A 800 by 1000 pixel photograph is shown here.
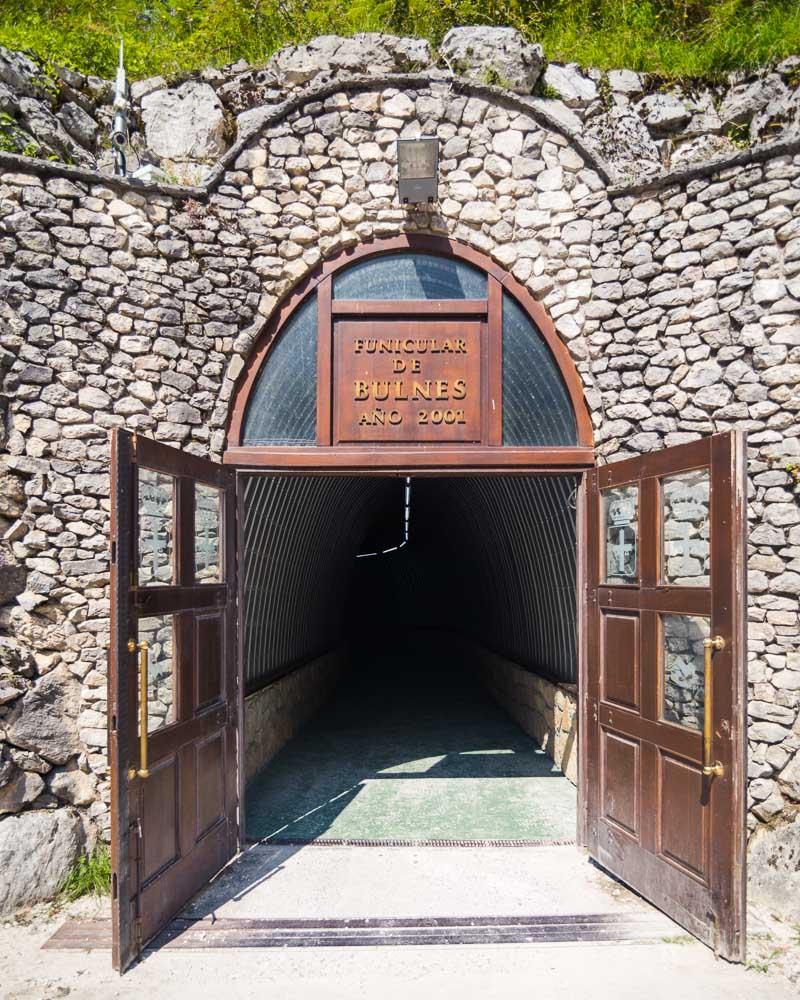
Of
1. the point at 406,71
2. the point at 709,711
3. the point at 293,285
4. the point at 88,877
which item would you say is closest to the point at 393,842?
the point at 88,877

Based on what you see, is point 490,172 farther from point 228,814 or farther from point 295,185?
point 228,814

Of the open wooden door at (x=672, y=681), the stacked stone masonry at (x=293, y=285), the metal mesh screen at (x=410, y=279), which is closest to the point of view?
the open wooden door at (x=672, y=681)

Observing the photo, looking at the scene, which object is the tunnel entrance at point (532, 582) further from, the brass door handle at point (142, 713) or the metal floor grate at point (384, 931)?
the metal floor grate at point (384, 931)

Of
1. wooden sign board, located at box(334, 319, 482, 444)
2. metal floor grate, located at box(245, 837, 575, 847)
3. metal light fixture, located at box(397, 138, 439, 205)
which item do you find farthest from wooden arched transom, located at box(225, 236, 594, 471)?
metal floor grate, located at box(245, 837, 575, 847)

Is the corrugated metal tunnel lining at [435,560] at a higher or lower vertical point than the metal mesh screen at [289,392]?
lower

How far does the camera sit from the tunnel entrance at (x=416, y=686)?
21.2 feet

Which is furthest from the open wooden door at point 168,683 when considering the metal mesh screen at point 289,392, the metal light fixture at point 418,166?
the metal light fixture at point 418,166

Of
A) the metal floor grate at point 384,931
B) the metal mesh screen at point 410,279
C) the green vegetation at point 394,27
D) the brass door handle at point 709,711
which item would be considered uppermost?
the green vegetation at point 394,27

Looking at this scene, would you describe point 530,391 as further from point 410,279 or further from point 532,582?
point 532,582

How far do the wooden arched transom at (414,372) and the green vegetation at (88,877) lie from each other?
321 centimetres

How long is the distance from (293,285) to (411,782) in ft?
16.8

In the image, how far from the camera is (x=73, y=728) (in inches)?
206

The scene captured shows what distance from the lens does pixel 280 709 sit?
28.0ft

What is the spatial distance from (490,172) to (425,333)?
1434mm
